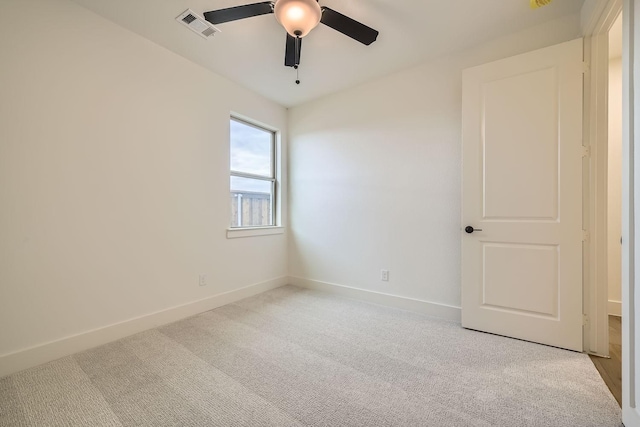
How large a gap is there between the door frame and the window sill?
3.14 meters

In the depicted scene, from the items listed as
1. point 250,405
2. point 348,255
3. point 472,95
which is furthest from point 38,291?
point 472,95

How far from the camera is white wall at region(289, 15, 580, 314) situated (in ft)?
8.64

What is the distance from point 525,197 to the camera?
219 cm

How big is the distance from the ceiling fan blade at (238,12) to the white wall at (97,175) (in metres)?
1.14

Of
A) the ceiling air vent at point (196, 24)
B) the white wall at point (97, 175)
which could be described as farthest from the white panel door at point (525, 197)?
the white wall at point (97, 175)

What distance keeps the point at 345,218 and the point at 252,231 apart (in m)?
1.19

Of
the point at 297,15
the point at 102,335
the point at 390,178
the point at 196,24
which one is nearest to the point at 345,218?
the point at 390,178

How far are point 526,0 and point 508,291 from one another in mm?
2233

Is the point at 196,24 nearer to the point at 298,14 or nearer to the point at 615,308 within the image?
the point at 298,14

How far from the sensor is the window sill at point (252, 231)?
125 inches

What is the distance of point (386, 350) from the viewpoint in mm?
2059

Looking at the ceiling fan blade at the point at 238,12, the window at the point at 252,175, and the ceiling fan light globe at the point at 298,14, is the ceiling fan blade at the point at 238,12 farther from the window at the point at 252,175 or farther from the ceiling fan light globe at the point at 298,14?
the window at the point at 252,175

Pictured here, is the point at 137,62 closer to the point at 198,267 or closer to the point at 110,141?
the point at 110,141

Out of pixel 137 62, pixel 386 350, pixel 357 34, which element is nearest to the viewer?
pixel 357 34
